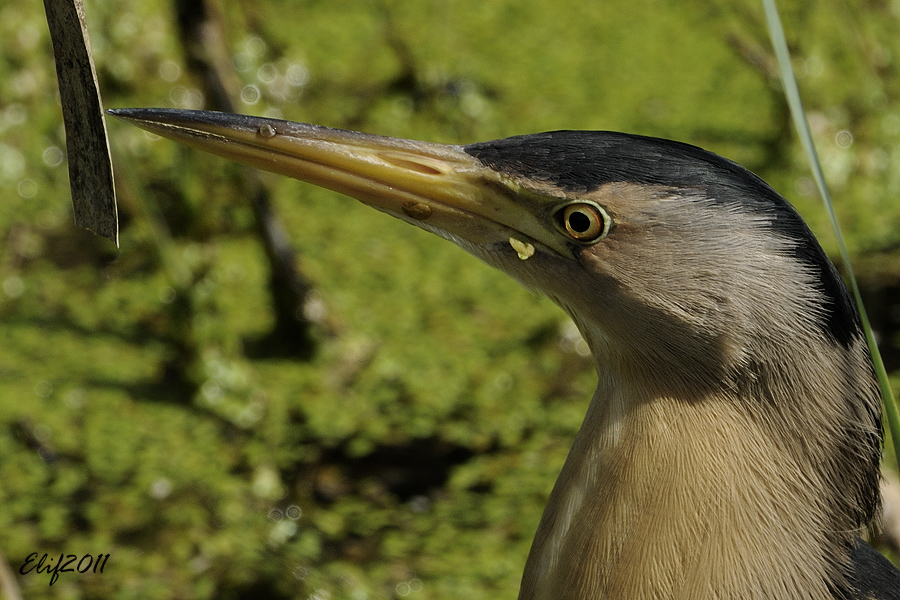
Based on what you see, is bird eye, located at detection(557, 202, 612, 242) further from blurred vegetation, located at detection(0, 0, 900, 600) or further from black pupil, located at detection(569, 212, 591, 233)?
blurred vegetation, located at detection(0, 0, 900, 600)

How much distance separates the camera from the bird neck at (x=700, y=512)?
1.57 m

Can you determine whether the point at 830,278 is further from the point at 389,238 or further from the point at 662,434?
the point at 389,238

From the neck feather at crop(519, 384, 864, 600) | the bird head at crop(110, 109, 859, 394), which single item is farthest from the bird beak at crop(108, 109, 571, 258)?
the neck feather at crop(519, 384, 864, 600)

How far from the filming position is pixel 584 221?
155 cm

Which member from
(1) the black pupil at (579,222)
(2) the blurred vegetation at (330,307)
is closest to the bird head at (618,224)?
(1) the black pupil at (579,222)

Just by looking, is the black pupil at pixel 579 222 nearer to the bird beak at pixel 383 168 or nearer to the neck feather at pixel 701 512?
the bird beak at pixel 383 168

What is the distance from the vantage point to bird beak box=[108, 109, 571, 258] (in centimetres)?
157

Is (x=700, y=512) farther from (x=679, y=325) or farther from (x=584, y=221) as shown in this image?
(x=584, y=221)

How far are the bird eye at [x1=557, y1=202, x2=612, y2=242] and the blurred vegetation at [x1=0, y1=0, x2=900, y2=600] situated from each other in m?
1.29

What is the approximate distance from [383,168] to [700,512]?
0.74 meters

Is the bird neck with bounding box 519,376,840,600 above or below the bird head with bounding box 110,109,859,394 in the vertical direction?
below

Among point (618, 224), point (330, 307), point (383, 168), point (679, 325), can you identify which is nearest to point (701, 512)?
point (679, 325)

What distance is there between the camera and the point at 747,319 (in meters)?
1.48

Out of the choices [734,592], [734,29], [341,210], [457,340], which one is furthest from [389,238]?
[734,592]
